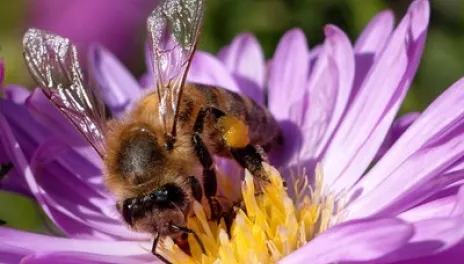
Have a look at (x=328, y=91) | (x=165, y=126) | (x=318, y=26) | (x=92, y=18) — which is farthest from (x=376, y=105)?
(x=92, y=18)

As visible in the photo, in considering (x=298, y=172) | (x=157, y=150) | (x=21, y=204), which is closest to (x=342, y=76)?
(x=298, y=172)

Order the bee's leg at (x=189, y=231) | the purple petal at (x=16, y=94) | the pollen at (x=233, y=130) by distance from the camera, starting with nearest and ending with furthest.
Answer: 1. the bee's leg at (x=189, y=231)
2. the pollen at (x=233, y=130)
3. the purple petal at (x=16, y=94)

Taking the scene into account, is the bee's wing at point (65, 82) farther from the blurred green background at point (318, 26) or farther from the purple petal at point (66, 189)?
the blurred green background at point (318, 26)

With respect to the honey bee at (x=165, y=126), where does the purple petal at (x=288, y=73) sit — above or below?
above

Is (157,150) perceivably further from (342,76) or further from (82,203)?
(342,76)

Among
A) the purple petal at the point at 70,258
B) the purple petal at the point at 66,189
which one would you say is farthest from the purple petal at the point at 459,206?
the purple petal at the point at 66,189

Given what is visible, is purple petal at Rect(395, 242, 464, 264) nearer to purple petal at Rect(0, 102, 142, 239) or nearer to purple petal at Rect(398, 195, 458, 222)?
purple petal at Rect(398, 195, 458, 222)
